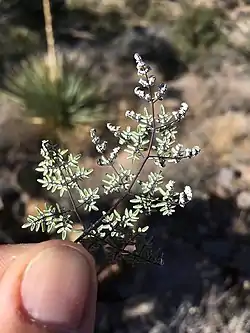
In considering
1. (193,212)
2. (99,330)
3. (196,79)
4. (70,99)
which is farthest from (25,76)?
(99,330)

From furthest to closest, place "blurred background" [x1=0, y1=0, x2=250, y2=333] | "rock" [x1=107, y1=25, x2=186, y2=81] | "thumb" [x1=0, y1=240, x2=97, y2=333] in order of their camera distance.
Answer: "rock" [x1=107, y1=25, x2=186, y2=81], "blurred background" [x1=0, y1=0, x2=250, y2=333], "thumb" [x1=0, y1=240, x2=97, y2=333]

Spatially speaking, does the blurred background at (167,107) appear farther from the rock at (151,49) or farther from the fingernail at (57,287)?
the fingernail at (57,287)

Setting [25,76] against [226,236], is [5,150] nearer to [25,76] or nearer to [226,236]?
[25,76]

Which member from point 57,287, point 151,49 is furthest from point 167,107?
A: point 57,287

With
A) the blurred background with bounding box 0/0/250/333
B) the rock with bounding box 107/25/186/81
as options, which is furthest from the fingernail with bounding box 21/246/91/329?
the rock with bounding box 107/25/186/81

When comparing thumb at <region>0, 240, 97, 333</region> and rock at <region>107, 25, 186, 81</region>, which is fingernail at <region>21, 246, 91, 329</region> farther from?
rock at <region>107, 25, 186, 81</region>

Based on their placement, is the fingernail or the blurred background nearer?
the fingernail

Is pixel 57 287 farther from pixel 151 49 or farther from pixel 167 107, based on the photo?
pixel 151 49
